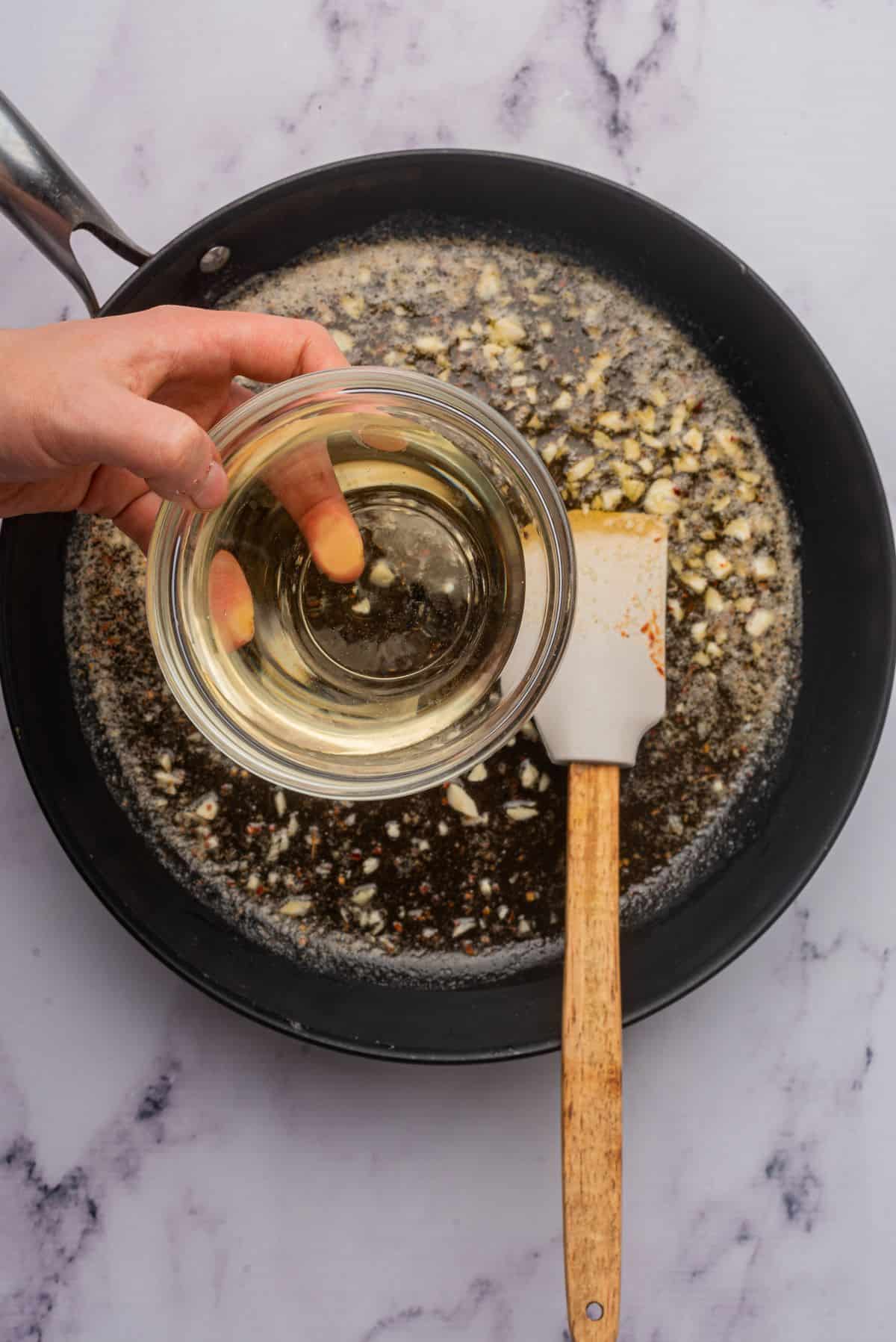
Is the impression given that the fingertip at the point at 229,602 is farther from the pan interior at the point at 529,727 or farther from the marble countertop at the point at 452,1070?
the marble countertop at the point at 452,1070

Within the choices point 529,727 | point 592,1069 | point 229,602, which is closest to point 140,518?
point 229,602

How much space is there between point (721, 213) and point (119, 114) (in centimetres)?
34

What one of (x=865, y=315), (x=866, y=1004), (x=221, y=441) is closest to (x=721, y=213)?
(x=865, y=315)

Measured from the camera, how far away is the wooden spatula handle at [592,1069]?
0.42 metres

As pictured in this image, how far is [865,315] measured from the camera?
0.56 m

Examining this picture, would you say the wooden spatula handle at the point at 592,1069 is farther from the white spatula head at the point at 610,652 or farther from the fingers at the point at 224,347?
the fingers at the point at 224,347

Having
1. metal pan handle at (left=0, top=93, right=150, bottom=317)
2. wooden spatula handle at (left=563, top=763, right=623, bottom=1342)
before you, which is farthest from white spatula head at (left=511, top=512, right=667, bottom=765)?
metal pan handle at (left=0, top=93, right=150, bottom=317)

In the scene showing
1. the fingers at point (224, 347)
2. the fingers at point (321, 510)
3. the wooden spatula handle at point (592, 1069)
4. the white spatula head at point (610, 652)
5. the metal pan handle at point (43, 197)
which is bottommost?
the wooden spatula handle at point (592, 1069)

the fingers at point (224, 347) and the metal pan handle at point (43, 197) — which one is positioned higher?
the metal pan handle at point (43, 197)

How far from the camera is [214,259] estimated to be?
0.49m

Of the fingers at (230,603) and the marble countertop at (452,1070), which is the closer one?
the fingers at (230,603)

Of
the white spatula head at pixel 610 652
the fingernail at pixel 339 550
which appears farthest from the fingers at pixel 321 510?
the white spatula head at pixel 610 652

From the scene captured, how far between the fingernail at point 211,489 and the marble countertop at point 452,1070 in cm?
22

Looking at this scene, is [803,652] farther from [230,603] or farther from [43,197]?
[43,197]
